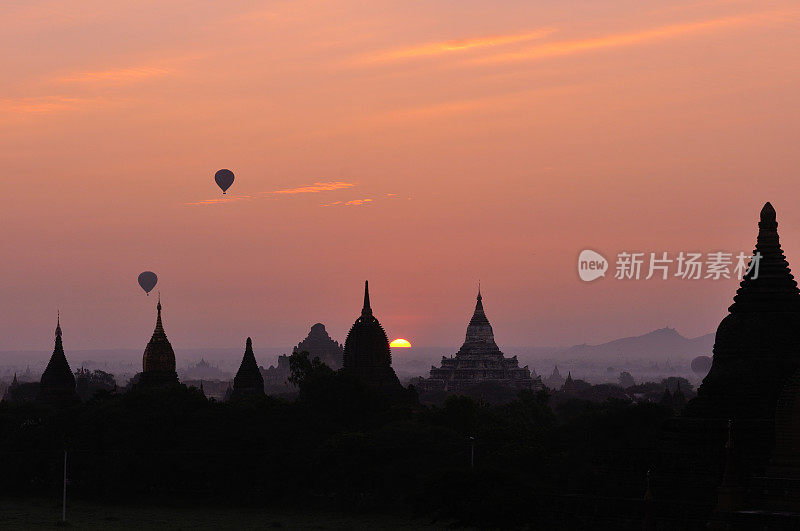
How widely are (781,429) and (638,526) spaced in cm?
697

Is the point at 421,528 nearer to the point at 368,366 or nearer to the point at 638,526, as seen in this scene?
the point at 638,526

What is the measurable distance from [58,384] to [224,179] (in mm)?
26043

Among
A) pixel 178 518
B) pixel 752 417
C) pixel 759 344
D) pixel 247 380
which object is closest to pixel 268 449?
pixel 178 518

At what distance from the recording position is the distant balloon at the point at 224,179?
134250mm

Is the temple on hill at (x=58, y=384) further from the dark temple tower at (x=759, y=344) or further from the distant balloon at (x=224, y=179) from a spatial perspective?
the dark temple tower at (x=759, y=344)

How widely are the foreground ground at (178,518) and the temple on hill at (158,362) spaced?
146 ft

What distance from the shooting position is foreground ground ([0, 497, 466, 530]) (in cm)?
8512

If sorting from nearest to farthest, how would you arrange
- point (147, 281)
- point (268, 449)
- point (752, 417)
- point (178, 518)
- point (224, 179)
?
point (752, 417)
point (178, 518)
point (268, 449)
point (224, 179)
point (147, 281)

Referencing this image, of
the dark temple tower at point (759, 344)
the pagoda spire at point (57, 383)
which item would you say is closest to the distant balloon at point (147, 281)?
the pagoda spire at point (57, 383)

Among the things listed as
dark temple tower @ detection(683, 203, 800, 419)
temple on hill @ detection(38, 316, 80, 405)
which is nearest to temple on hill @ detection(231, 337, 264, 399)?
temple on hill @ detection(38, 316, 80, 405)

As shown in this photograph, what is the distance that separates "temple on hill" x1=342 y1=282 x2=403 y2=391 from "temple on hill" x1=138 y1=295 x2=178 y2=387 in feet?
53.0

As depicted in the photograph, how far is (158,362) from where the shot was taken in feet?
469

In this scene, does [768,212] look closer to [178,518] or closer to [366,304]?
[178,518]

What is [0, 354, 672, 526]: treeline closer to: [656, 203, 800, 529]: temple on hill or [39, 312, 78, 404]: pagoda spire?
[656, 203, 800, 529]: temple on hill
